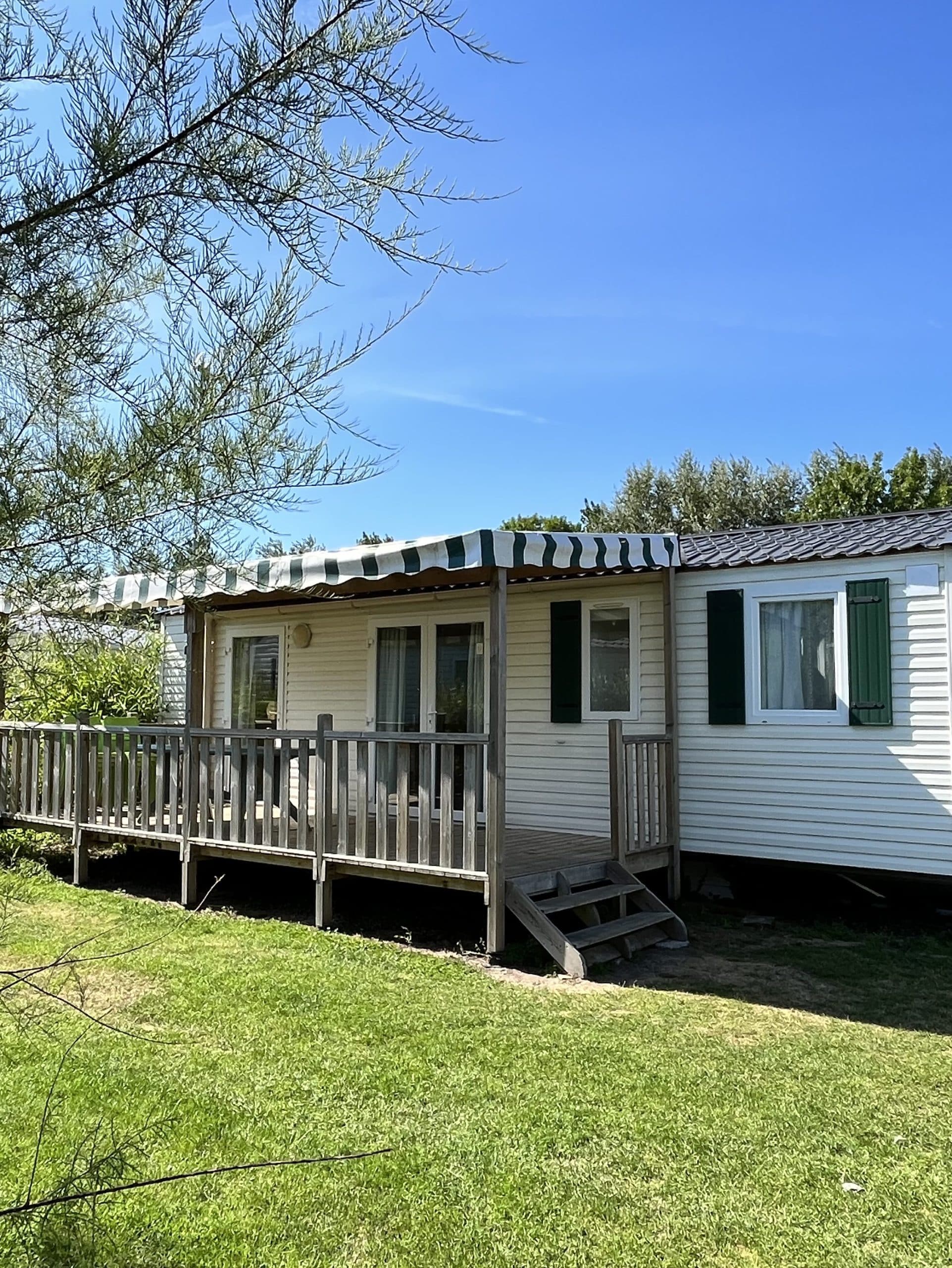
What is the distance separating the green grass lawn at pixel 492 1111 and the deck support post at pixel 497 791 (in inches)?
14.5

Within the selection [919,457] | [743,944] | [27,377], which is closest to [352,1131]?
[27,377]

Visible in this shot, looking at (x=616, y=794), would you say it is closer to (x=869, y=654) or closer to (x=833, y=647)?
(x=833, y=647)

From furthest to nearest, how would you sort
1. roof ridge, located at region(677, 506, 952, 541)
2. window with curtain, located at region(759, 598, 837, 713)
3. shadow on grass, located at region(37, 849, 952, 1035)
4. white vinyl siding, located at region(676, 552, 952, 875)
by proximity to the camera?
roof ridge, located at region(677, 506, 952, 541) → window with curtain, located at region(759, 598, 837, 713) → white vinyl siding, located at region(676, 552, 952, 875) → shadow on grass, located at region(37, 849, 952, 1035)

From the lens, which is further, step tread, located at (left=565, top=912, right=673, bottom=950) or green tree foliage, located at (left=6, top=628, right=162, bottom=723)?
step tread, located at (left=565, top=912, right=673, bottom=950)

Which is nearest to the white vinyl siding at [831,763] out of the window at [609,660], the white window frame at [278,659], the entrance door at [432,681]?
the window at [609,660]

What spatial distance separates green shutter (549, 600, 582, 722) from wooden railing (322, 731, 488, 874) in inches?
61.7

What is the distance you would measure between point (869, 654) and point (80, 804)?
22.5ft

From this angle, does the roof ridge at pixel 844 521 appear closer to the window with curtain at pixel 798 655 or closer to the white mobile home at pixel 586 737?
the white mobile home at pixel 586 737

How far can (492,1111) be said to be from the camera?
379 cm

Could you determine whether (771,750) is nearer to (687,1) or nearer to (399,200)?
(687,1)

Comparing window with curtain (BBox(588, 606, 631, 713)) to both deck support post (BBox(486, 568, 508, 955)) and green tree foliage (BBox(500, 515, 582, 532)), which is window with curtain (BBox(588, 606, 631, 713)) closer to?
deck support post (BBox(486, 568, 508, 955))

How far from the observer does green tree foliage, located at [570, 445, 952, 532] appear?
949 inches

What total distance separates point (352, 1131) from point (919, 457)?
80.8ft

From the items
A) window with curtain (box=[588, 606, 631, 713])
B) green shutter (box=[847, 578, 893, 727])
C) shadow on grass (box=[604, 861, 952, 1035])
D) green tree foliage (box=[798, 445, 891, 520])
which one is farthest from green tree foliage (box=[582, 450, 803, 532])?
green shutter (box=[847, 578, 893, 727])
